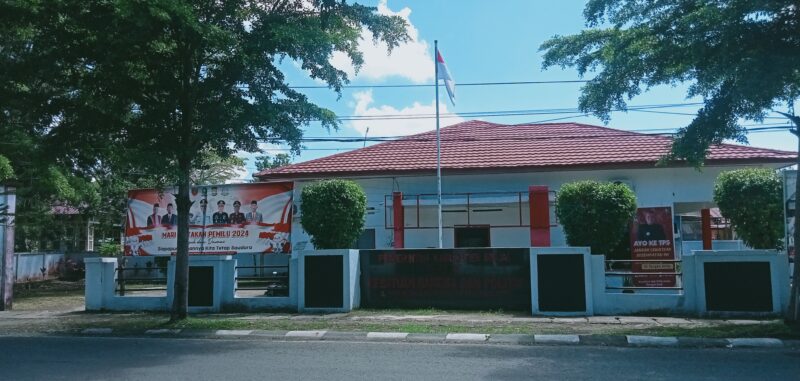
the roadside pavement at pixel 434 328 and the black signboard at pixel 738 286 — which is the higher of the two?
the black signboard at pixel 738 286

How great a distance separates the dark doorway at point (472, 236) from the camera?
22.5 meters

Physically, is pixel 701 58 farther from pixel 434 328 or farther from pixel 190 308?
pixel 190 308

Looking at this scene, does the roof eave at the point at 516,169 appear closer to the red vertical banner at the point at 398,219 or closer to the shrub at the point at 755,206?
the red vertical banner at the point at 398,219

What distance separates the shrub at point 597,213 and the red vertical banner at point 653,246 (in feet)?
3.48

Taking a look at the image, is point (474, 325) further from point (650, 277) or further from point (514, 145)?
point (514, 145)

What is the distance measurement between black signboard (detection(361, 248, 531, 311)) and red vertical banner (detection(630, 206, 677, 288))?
10.2ft

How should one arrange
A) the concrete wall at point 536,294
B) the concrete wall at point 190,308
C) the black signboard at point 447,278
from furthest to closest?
the concrete wall at point 190,308 < the black signboard at point 447,278 < the concrete wall at point 536,294

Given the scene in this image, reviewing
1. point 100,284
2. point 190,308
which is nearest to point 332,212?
point 190,308

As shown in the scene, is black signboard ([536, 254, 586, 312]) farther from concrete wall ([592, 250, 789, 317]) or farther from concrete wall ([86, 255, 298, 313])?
concrete wall ([86, 255, 298, 313])

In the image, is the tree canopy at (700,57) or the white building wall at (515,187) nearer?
the tree canopy at (700,57)

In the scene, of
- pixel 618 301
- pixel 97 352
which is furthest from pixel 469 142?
pixel 97 352

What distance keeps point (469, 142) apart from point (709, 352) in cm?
1556

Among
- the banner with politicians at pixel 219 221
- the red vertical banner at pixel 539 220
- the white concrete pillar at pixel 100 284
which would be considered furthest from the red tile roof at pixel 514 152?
the white concrete pillar at pixel 100 284

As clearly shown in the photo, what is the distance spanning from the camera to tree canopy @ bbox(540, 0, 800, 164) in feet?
32.8
